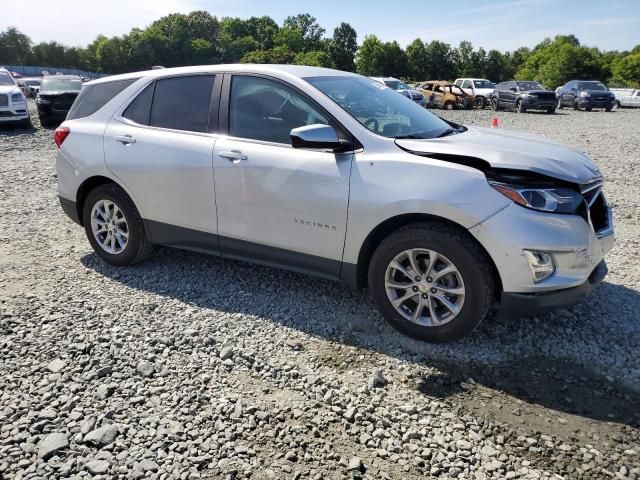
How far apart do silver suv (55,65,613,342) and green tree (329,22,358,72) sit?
114462 mm

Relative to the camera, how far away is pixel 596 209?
11.7 feet

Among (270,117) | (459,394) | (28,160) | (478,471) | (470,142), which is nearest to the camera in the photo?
(478,471)

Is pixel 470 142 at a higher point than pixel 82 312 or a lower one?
higher

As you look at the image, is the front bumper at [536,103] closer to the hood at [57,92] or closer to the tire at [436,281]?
the hood at [57,92]

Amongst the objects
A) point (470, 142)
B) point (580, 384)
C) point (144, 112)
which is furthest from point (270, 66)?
point (580, 384)

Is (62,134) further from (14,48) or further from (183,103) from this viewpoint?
(14,48)

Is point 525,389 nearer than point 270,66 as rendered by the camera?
Yes

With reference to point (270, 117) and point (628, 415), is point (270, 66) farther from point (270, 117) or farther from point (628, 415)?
point (628, 415)

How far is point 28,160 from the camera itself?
11.1 meters

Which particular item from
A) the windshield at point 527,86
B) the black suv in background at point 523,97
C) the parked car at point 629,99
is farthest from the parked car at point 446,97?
the parked car at point 629,99

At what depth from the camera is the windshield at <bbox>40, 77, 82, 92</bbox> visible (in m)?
17.3

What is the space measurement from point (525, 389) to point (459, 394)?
0.40m

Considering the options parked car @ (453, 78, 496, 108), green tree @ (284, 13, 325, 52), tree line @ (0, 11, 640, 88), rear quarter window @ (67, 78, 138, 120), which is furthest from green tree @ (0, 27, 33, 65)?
rear quarter window @ (67, 78, 138, 120)

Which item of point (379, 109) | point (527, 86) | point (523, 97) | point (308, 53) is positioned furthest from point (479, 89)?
point (308, 53)
